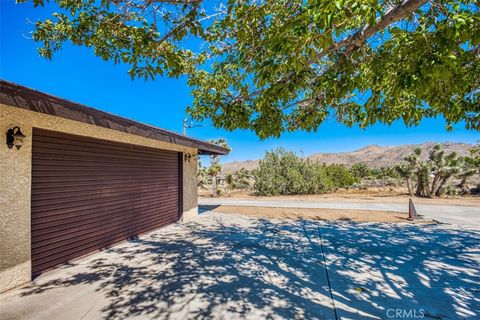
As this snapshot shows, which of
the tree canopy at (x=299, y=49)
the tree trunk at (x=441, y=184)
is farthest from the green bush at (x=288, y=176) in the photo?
the tree canopy at (x=299, y=49)

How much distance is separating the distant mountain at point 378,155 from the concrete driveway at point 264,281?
3742 centimetres

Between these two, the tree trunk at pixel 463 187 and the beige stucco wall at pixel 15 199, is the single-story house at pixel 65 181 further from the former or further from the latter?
the tree trunk at pixel 463 187

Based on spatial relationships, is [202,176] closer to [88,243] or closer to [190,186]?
[190,186]

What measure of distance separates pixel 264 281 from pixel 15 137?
4.40m

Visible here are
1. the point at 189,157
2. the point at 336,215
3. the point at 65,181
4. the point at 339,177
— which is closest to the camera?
the point at 65,181

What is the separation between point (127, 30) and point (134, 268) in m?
4.02

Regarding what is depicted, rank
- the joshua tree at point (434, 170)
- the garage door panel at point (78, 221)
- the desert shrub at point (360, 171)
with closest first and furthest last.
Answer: the garage door panel at point (78, 221)
the joshua tree at point (434, 170)
the desert shrub at point (360, 171)

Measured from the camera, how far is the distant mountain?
158ft

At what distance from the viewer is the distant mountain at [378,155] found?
48031mm

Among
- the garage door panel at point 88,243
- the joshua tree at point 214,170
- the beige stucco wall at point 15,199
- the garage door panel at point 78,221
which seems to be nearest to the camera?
the beige stucco wall at point 15,199

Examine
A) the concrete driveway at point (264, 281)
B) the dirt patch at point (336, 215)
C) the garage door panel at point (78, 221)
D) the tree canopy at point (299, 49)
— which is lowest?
the dirt patch at point (336, 215)

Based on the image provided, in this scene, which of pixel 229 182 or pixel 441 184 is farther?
pixel 229 182

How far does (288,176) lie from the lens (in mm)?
19828

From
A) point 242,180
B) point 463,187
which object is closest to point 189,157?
point 242,180
